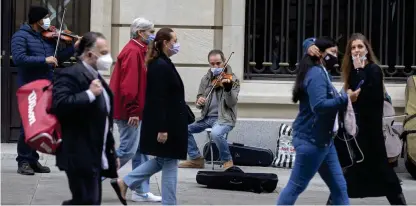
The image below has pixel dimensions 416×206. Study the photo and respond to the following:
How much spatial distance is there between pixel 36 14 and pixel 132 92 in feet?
6.85

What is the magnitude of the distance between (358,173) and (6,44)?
5709 millimetres

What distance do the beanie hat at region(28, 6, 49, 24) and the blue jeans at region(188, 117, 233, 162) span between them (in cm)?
234

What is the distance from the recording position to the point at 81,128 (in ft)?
19.9

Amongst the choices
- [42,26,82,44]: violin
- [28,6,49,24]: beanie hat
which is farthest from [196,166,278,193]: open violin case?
[28,6,49,24]: beanie hat

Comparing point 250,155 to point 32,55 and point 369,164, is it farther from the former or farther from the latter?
point 369,164

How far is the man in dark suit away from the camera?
19.6 ft

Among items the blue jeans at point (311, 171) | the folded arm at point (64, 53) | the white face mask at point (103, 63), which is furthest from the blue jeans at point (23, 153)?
the white face mask at point (103, 63)

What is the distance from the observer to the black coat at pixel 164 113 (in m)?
7.48

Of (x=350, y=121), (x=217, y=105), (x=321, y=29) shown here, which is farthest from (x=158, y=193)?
(x=321, y=29)

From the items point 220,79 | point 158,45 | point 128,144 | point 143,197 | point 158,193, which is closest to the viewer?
point 158,45

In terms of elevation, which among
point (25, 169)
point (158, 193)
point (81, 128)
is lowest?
point (158, 193)

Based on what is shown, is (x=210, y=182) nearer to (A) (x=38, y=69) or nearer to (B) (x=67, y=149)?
(A) (x=38, y=69)

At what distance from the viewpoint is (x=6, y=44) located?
12.1 m

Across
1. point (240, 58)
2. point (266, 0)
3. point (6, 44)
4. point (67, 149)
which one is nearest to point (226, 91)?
point (240, 58)
